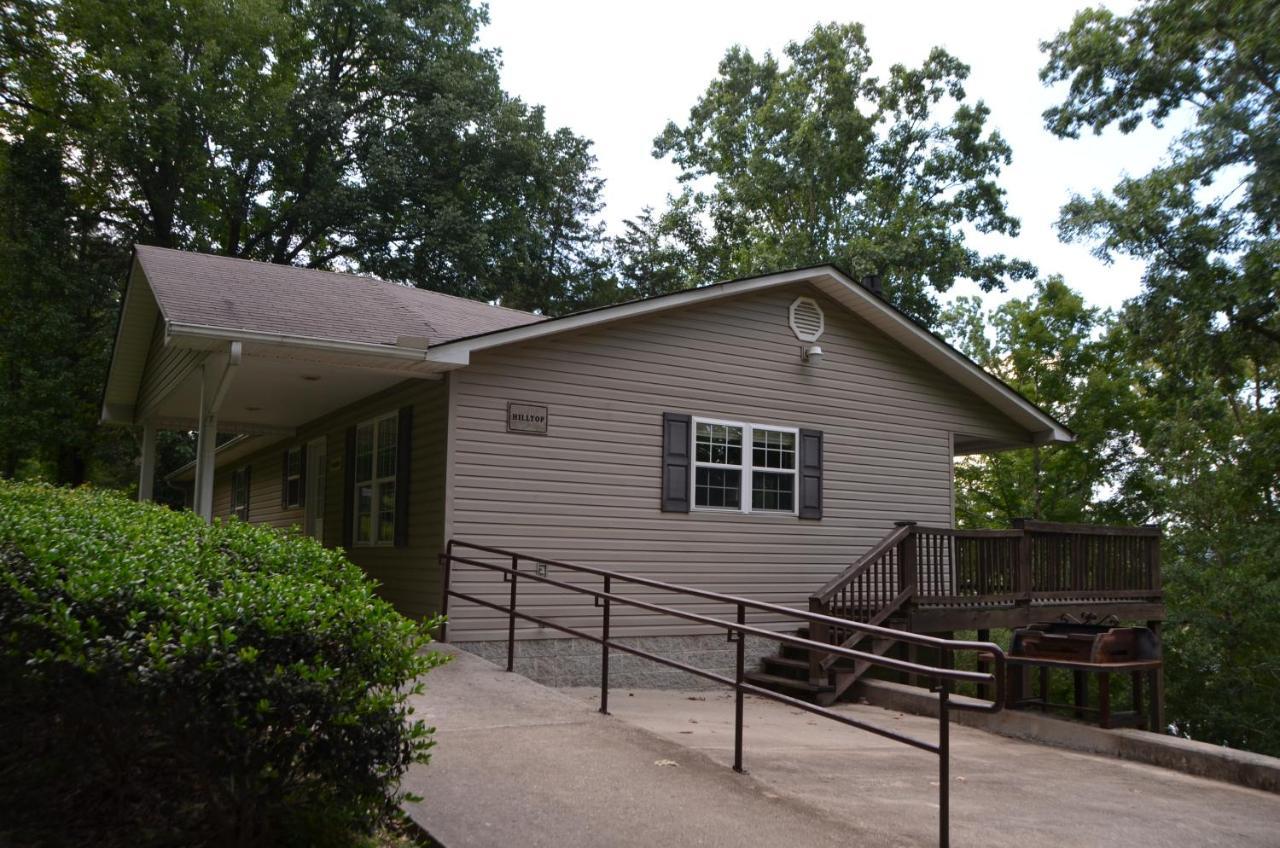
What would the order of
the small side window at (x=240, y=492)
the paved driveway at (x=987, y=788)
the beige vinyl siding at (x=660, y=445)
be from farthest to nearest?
the small side window at (x=240, y=492)
the beige vinyl siding at (x=660, y=445)
the paved driveway at (x=987, y=788)

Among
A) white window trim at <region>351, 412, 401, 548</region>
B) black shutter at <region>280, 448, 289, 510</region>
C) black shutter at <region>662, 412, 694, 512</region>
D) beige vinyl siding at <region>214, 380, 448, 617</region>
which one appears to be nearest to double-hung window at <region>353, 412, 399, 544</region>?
white window trim at <region>351, 412, 401, 548</region>

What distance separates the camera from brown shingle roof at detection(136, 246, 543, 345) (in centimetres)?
908

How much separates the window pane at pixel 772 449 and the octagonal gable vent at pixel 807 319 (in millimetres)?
1295

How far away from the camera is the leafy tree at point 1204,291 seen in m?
16.4

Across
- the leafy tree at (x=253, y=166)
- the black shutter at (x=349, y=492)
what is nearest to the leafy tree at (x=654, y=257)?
the leafy tree at (x=253, y=166)

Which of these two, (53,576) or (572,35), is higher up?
(572,35)

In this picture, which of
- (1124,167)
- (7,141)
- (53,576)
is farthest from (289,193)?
(53,576)

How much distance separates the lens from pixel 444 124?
28.0m

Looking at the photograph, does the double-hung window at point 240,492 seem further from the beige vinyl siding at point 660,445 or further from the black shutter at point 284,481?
the beige vinyl siding at point 660,445

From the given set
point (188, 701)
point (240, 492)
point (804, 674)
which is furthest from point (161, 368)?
point (188, 701)

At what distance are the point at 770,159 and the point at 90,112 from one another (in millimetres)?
18775

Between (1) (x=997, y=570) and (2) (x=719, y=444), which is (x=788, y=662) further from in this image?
(1) (x=997, y=570)

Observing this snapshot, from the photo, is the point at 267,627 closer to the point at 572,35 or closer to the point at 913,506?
the point at 913,506

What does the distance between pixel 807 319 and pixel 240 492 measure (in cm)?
1226
